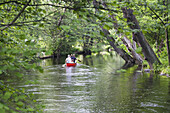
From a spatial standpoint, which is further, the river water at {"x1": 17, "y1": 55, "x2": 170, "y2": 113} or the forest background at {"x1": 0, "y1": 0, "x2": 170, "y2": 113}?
the river water at {"x1": 17, "y1": 55, "x2": 170, "y2": 113}

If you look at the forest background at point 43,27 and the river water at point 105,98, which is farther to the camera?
the river water at point 105,98

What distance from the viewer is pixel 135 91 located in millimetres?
12211

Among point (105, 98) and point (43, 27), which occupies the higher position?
point (43, 27)

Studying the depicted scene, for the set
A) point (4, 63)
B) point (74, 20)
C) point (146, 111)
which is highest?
point (74, 20)

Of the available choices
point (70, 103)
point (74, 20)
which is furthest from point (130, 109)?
point (74, 20)

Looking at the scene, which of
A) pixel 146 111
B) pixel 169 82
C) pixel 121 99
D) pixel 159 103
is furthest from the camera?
pixel 169 82

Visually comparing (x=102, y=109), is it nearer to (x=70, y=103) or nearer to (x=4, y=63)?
(x=70, y=103)

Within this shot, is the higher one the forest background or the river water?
the forest background

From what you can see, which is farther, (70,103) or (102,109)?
(70,103)

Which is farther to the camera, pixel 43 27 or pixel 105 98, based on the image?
pixel 105 98

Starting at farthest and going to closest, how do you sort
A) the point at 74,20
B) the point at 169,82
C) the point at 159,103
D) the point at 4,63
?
the point at 169,82, the point at 159,103, the point at 74,20, the point at 4,63

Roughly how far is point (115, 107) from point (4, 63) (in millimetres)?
6806

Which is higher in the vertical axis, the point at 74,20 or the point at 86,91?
the point at 74,20

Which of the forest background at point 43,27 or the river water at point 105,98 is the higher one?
the forest background at point 43,27
